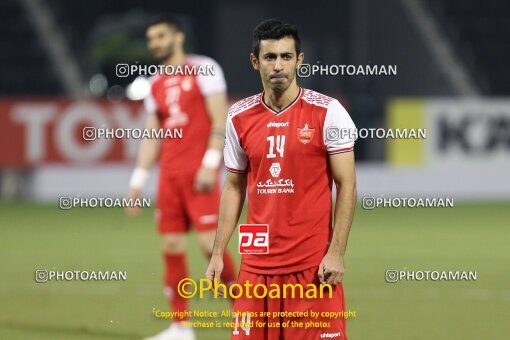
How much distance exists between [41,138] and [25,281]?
8718 mm

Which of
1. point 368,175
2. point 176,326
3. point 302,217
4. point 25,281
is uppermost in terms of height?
point 368,175

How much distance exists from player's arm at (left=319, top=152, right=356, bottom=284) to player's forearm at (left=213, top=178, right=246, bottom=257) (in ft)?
1.60

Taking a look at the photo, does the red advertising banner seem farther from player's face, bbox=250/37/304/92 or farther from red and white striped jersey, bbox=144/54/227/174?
player's face, bbox=250/37/304/92

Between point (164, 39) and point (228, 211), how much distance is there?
3067mm

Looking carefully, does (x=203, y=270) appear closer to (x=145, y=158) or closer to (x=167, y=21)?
(x=145, y=158)

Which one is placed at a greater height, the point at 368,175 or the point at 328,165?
the point at 368,175

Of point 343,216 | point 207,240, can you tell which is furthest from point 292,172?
point 207,240

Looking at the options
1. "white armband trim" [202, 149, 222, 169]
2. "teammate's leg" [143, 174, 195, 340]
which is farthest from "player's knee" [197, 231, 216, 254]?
"white armband trim" [202, 149, 222, 169]

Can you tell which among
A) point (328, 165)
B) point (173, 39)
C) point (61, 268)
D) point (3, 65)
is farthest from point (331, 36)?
point (328, 165)

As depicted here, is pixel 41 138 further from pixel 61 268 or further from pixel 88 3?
pixel 61 268

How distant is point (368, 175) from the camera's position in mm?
19922

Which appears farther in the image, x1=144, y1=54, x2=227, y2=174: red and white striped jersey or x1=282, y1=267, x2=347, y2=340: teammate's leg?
x1=144, y1=54, x2=227, y2=174: red and white striped jersey

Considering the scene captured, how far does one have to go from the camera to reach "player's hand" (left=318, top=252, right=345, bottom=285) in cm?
493

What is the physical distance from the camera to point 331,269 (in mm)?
4934
